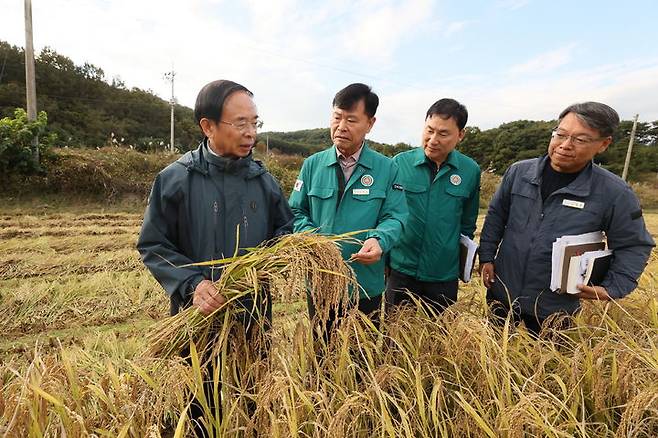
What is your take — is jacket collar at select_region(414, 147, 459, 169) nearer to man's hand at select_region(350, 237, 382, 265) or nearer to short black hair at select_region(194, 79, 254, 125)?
man's hand at select_region(350, 237, 382, 265)

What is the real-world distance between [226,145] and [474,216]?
5.55 ft

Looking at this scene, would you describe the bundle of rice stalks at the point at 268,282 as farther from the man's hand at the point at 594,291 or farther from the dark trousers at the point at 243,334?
the man's hand at the point at 594,291

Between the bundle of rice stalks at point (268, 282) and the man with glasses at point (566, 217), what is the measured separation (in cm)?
107

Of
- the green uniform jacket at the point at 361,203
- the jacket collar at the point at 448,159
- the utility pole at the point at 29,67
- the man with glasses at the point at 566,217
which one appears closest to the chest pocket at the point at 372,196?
the green uniform jacket at the point at 361,203

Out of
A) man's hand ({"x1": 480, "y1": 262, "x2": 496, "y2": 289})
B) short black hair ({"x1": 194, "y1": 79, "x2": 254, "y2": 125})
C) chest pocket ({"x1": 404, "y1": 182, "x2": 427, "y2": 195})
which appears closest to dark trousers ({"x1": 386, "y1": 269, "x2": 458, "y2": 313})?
man's hand ({"x1": 480, "y1": 262, "x2": 496, "y2": 289})

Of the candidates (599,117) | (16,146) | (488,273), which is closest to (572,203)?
(599,117)

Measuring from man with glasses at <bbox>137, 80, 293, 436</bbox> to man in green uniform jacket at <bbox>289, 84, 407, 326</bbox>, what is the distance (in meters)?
0.44

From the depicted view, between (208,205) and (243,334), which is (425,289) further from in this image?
(208,205)

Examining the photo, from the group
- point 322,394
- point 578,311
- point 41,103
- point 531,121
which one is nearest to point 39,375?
point 322,394

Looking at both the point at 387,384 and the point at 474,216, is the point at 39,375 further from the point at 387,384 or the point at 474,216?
the point at 474,216

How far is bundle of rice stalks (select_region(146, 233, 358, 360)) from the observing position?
138cm

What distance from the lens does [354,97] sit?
196 centimetres

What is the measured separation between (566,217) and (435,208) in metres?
0.71

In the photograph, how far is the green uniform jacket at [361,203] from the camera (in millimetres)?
2037
